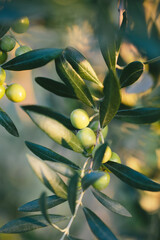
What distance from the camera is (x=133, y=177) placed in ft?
1.94

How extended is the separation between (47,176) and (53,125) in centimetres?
12

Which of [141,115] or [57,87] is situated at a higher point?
[57,87]

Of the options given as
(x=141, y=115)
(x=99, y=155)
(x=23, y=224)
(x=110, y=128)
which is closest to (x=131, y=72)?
(x=141, y=115)

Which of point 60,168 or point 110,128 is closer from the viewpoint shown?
point 60,168

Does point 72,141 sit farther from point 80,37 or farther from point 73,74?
point 80,37

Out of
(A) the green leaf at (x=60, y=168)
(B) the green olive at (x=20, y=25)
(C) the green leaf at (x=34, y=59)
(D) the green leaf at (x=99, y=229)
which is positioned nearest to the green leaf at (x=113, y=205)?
(D) the green leaf at (x=99, y=229)

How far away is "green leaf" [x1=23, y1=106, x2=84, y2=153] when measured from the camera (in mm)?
517

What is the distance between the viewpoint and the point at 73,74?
0.60 meters

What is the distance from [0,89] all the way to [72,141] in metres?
0.26

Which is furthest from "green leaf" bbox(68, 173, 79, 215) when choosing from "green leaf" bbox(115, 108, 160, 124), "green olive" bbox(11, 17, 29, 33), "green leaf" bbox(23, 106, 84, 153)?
"green olive" bbox(11, 17, 29, 33)

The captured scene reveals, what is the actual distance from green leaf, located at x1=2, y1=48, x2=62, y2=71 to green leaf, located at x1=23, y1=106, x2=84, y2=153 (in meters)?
0.14

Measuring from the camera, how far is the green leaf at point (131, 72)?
2.00ft

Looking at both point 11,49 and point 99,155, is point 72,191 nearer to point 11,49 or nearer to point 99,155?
point 99,155

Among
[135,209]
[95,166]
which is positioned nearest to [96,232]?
[95,166]
